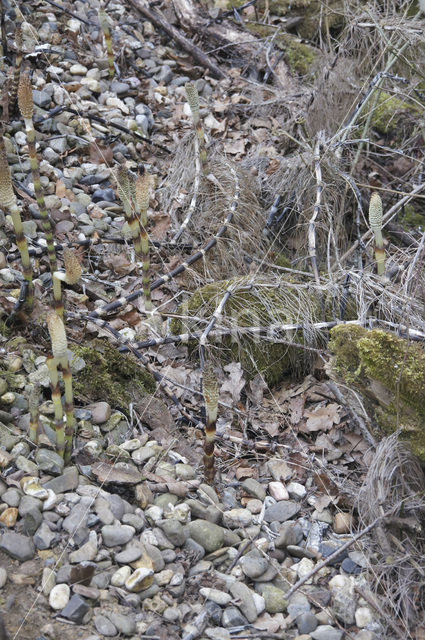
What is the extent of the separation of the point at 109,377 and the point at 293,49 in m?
4.25

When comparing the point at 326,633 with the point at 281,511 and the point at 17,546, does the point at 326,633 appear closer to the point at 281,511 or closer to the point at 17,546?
the point at 281,511

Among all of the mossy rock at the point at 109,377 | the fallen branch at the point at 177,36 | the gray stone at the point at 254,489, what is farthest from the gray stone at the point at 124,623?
the fallen branch at the point at 177,36

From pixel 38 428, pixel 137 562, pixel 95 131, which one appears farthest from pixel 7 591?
pixel 95 131

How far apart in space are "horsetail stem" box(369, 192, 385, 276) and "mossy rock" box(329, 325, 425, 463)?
78 cm

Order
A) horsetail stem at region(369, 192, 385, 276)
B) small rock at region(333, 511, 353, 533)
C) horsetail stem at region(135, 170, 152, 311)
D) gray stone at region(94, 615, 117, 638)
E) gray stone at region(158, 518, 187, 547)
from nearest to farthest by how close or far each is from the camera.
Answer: gray stone at region(94, 615, 117, 638) → gray stone at region(158, 518, 187, 547) → small rock at region(333, 511, 353, 533) → horsetail stem at region(135, 170, 152, 311) → horsetail stem at region(369, 192, 385, 276)

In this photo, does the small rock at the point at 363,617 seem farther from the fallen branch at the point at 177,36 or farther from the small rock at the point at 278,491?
the fallen branch at the point at 177,36

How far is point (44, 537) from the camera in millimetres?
2324

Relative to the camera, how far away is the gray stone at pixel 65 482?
8.27 feet

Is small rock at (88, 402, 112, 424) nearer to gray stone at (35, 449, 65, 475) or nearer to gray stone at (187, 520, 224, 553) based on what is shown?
gray stone at (35, 449, 65, 475)

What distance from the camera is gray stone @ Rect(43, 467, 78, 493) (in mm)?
2520

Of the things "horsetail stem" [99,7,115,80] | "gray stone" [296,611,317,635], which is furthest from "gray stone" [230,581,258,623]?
"horsetail stem" [99,7,115,80]

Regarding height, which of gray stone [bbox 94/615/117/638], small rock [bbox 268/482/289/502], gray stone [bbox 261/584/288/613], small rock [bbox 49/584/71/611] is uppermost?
small rock [bbox 49/584/71/611]

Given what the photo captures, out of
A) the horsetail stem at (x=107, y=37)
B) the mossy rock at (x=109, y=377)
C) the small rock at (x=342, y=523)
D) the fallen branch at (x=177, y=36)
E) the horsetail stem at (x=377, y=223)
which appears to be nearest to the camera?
the small rock at (x=342, y=523)

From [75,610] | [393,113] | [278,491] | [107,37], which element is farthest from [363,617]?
[107,37]
